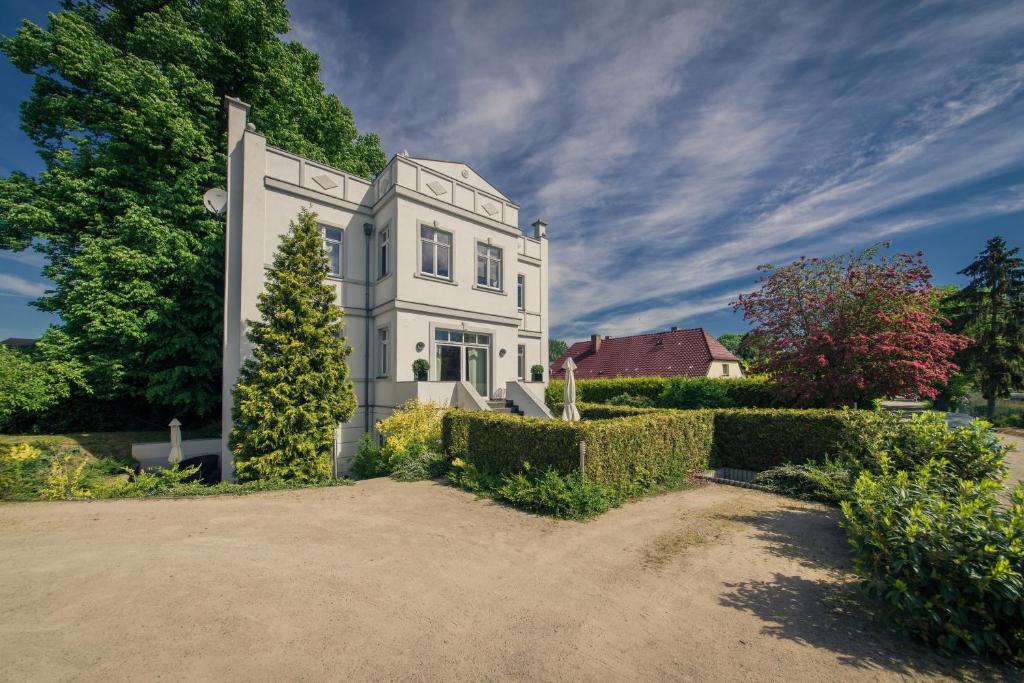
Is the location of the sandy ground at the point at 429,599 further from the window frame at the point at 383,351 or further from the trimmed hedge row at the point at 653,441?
the window frame at the point at 383,351

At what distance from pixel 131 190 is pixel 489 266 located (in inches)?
499

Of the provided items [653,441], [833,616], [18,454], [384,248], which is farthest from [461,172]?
[833,616]

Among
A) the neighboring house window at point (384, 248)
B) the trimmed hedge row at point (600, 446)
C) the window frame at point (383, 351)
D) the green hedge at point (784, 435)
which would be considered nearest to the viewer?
the trimmed hedge row at point (600, 446)

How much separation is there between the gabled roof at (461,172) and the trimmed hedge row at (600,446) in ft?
31.8

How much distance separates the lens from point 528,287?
2141cm

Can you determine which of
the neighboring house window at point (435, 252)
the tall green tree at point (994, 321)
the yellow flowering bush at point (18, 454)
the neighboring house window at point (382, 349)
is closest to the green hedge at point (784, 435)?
the neighboring house window at point (435, 252)

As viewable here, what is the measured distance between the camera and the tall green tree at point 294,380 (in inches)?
384

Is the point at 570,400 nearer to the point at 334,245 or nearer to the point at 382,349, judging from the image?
the point at 382,349

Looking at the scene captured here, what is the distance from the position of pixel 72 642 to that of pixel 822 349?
15.5 meters

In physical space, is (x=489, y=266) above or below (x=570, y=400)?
above

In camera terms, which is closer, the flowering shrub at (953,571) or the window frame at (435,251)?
the flowering shrub at (953,571)

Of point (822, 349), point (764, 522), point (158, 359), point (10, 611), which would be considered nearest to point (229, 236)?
point (158, 359)

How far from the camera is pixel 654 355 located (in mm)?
31750

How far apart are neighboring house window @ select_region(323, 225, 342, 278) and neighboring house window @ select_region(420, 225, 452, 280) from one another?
9.78 feet
